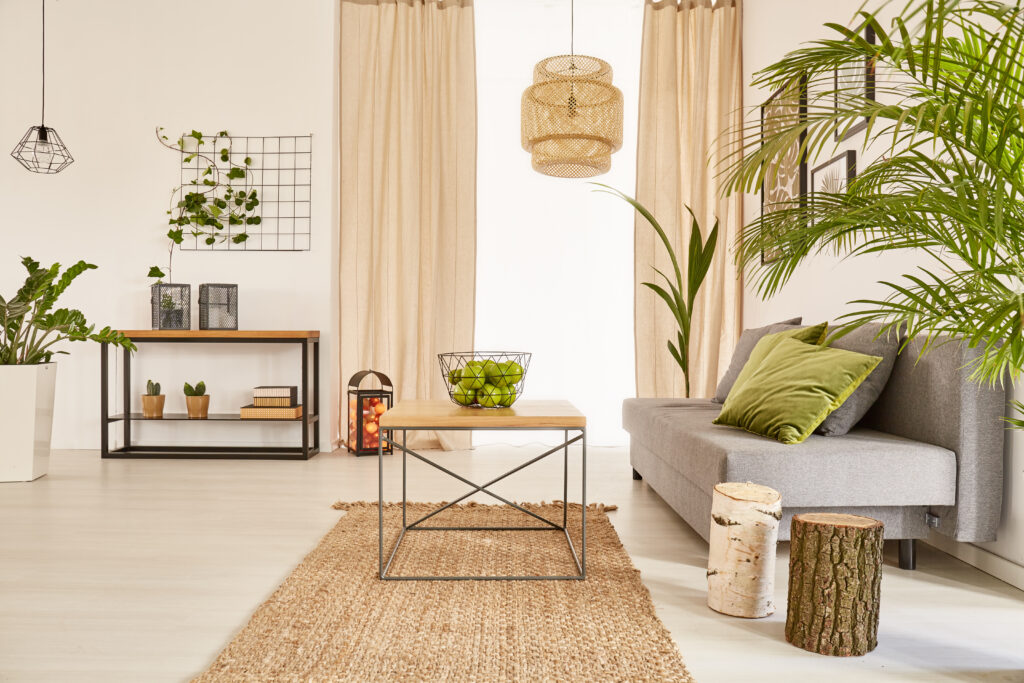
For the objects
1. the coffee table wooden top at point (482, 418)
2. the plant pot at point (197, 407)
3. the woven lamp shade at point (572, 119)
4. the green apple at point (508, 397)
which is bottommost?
the plant pot at point (197, 407)

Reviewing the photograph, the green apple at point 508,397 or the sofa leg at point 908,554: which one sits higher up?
the green apple at point 508,397

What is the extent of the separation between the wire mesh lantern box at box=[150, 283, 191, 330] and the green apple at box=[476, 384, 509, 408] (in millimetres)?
2782

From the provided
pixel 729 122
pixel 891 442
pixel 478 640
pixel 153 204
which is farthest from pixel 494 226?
pixel 478 640

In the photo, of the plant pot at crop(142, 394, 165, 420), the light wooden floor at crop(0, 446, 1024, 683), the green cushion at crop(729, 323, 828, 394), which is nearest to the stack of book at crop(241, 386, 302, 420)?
the plant pot at crop(142, 394, 165, 420)

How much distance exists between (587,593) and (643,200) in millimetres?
3120

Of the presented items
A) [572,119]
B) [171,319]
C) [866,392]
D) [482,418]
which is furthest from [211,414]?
[866,392]

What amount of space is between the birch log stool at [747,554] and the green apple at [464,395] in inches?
30.7

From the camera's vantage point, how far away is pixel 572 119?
11.5ft

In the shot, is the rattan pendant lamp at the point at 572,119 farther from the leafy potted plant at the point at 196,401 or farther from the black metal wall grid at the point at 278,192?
the leafy potted plant at the point at 196,401

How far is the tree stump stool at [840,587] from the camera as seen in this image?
162 centimetres

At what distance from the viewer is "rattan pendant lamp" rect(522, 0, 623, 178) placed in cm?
351

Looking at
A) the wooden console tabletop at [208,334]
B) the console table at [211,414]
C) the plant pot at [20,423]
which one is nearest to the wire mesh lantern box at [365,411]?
the console table at [211,414]

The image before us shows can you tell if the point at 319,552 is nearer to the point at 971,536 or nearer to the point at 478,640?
the point at 478,640

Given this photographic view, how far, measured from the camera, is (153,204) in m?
4.59
